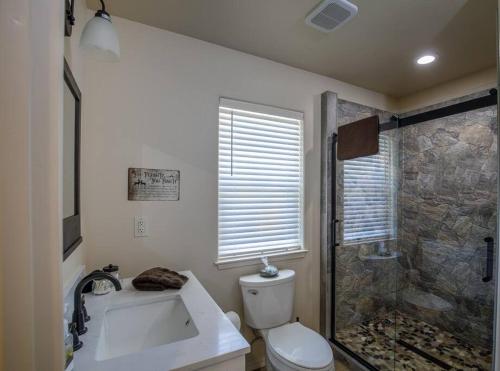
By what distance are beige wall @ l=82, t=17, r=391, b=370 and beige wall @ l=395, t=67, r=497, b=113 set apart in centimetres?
176

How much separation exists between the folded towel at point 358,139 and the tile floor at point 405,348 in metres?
1.59

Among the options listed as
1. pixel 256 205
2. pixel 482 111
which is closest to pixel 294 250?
pixel 256 205

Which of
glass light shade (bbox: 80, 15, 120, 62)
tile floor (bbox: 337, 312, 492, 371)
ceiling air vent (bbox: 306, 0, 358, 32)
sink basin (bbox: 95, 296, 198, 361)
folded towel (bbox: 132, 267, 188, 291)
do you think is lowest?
tile floor (bbox: 337, 312, 492, 371)

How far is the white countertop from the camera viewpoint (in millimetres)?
758

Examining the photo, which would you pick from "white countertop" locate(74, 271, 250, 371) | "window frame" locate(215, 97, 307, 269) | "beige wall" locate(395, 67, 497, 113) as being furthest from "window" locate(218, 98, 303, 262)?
"beige wall" locate(395, 67, 497, 113)

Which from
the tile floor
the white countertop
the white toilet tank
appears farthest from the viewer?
the tile floor

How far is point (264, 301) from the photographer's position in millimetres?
1821

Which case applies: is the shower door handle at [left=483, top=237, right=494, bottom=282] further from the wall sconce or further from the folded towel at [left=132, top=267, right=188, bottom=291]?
the wall sconce

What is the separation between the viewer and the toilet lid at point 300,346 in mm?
1466

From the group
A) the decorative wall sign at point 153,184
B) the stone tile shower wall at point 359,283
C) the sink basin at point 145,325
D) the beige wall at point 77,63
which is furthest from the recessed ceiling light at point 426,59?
the sink basin at point 145,325

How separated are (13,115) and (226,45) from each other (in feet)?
6.05

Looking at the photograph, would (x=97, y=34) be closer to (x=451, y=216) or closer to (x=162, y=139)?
(x=162, y=139)

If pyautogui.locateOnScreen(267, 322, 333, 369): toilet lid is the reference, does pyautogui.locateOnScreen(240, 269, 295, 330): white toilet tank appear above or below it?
above

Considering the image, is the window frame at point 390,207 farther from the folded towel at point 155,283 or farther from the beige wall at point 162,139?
the folded towel at point 155,283
